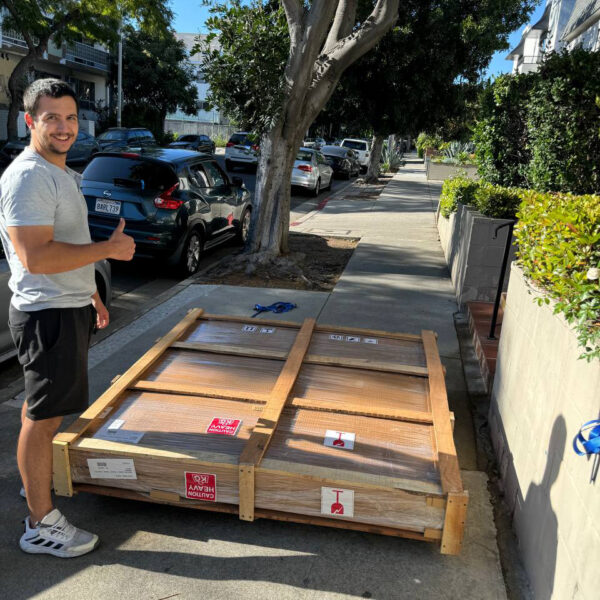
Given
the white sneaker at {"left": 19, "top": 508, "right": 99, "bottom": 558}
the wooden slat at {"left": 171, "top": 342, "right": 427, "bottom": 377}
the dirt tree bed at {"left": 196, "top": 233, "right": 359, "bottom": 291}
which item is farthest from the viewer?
the dirt tree bed at {"left": 196, "top": 233, "right": 359, "bottom": 291}

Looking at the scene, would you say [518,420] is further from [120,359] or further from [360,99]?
[360,99]

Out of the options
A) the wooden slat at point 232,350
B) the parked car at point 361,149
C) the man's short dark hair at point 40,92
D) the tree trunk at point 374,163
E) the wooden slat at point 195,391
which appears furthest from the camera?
the parked car at point 361,149

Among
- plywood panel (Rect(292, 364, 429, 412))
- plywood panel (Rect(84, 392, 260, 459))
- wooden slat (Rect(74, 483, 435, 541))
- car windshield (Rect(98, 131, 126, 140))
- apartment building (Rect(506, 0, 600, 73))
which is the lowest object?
wooden slat (Rect(74, 483, 435, 541))

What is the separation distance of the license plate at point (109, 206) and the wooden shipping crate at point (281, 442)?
4325 millimetres

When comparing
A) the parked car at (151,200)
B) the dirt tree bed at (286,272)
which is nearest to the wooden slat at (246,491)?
the dirt tree bed at (286,272)

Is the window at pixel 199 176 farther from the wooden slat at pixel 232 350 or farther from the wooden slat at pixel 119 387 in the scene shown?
the wooden slat at pixel 232 350

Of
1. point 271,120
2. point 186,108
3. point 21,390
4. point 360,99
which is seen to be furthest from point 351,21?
point 186,108

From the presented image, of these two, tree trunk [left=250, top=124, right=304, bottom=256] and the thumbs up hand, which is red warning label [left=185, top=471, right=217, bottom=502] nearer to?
the thumbs up hand

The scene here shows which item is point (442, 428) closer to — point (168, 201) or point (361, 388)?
point (361, 388)

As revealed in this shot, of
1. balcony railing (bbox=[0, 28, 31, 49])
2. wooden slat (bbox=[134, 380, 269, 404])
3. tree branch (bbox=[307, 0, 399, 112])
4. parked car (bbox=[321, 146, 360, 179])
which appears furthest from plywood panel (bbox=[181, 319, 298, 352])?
balcony railing (bbox=[0, 28, 31, 49])

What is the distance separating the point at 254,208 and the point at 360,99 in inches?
496

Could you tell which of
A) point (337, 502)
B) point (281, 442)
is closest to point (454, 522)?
point (337, 502)

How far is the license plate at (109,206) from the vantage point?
26.0ft

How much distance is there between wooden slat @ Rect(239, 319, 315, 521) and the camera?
283 centimetres
